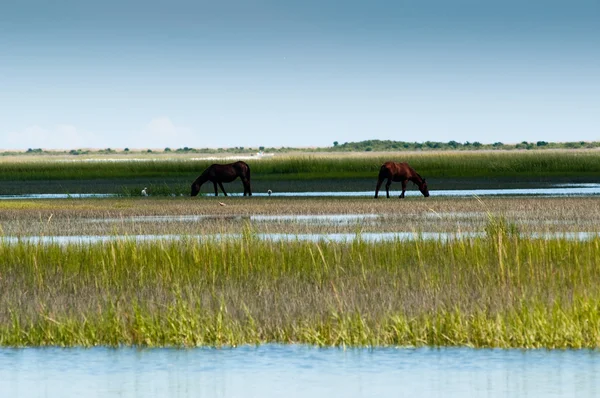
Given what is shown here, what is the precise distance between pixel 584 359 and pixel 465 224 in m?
15.7

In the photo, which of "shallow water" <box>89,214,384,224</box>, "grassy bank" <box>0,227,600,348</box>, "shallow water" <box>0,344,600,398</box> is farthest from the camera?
"shallow water" <box>89,214,384,224</box>

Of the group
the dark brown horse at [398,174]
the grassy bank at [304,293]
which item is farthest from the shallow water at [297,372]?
the dark brown horse at [398,174]

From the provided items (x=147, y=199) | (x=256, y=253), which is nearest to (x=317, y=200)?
(x=147, y=199)

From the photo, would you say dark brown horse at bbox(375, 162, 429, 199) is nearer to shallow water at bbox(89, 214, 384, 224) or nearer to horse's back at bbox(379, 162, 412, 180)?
horse's back at bbox(379, 162, 412, 180)

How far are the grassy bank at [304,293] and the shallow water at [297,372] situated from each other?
0.32m

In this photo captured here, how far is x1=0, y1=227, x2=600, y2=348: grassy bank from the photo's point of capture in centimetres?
1295

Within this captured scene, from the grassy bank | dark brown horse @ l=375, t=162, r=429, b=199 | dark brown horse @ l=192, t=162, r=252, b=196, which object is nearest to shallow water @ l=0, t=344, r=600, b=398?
the grassy bank

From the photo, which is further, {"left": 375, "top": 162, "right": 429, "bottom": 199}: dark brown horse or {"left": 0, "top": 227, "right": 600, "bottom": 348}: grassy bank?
{"left": 375, "top": 162, "right": 429, "bottom": 199}: dark brown horse

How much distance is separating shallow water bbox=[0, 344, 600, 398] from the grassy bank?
1.04 ft

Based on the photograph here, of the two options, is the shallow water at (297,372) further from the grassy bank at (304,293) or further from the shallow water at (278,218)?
the shallow water at (278,218)

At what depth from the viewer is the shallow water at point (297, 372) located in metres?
10.8

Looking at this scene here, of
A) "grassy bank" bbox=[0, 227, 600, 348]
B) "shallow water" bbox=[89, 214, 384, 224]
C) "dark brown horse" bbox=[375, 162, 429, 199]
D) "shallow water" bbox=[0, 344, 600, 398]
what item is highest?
"dark brown horse" bbox=[375, 162, 429, 199]

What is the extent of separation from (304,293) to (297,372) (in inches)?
150

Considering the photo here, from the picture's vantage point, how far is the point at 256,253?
1828 centimetres
